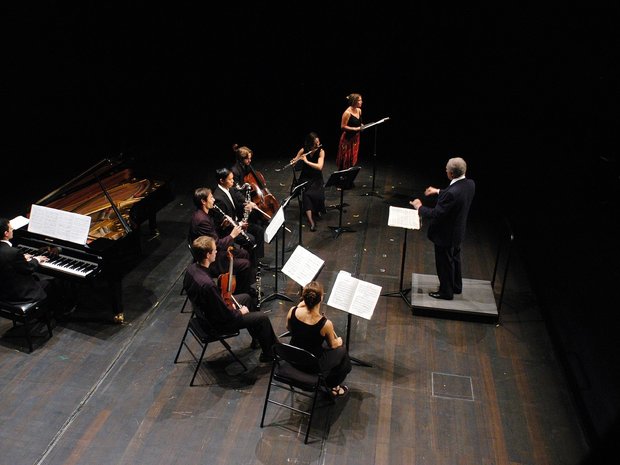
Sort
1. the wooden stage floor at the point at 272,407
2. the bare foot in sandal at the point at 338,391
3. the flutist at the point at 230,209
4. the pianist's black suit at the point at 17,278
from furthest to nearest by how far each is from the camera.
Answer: the flutist at the point at 230,209, the pianist's black suit at the point at 17,278, the bare foot in sandal at the point at 338,391, the wooden stage floor at the point at 272,407

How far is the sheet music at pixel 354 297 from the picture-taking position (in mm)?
4723

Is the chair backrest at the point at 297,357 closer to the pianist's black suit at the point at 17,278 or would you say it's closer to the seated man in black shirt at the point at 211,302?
the seated man in black shirt at the point at 211,302

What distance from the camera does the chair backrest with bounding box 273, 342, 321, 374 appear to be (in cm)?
432

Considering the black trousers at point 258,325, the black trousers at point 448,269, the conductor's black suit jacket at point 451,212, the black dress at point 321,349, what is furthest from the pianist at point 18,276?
the black trousers at point 448,269

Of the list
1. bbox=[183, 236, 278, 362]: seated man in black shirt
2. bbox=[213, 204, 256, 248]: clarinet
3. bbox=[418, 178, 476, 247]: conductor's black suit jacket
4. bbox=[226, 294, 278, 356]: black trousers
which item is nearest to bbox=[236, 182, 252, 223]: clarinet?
bbox=[213, 204, 256, 248]: clarinet

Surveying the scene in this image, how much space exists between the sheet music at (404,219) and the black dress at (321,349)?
5.36ft

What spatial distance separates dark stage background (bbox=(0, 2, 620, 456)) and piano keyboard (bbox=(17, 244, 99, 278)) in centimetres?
331

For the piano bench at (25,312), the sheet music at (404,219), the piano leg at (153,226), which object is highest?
the sheet music at (404,219)

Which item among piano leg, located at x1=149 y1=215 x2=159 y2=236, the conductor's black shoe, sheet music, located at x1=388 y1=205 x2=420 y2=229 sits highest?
sheet music, located at x1=388 y1=205 x2=420 y2=229

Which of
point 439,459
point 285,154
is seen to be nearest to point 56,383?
point 439,459

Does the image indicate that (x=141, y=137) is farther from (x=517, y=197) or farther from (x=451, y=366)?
(x=451, y=366)

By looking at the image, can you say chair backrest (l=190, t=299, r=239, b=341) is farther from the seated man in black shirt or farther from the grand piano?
the grand piano

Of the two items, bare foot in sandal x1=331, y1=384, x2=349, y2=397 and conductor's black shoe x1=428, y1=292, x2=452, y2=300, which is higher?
conductor's black shoe x1=428, y1=292, x2=452, y2=300

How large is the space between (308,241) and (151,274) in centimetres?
203
